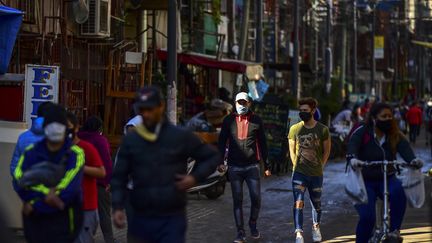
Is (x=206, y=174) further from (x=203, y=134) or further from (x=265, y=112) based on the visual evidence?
(x=265, y=112)

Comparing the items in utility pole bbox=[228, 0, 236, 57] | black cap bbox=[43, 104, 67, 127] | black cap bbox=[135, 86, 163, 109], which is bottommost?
black cap bbox=[43, 104, 67, 127]

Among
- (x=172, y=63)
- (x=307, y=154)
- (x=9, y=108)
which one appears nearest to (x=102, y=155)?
(x=307, y=154)

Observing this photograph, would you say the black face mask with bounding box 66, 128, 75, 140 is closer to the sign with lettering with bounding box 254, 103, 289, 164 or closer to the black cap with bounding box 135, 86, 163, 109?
the black cap with bounding box 135, 86, 163, 109

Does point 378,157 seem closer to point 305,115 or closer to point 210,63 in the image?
point 305,115

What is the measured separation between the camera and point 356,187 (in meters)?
8.73

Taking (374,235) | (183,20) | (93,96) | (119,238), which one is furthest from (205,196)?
(183,20)

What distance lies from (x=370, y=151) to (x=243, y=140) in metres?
2.70

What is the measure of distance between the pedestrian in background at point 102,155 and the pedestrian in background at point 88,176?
0.80 m

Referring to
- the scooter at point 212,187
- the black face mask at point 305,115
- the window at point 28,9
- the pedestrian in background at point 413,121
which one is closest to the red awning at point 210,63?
the window at point 28,9

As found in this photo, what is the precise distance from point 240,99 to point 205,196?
602 cm

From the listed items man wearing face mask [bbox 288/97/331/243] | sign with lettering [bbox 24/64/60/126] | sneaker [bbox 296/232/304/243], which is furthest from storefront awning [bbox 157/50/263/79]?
sneaker [bbox 296/232/304/243]

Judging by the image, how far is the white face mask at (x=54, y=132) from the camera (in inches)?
263

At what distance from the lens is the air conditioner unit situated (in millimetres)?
18672

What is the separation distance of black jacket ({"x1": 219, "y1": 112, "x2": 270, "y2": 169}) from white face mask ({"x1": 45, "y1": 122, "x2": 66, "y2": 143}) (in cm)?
490
